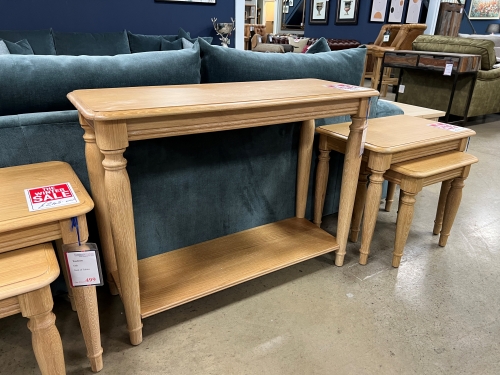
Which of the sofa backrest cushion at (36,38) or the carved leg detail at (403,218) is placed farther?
the sofa backrest cushion at (36,38)

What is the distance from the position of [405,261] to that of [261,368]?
3.14 ft

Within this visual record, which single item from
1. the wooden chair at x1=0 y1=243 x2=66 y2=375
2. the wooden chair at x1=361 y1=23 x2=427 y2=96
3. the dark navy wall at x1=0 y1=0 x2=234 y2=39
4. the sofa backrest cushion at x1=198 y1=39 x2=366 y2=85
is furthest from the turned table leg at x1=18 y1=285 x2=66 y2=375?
the wooden chair at x1=361 y1=23 x2=427 y2=96

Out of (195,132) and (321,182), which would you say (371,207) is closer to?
(321,182)

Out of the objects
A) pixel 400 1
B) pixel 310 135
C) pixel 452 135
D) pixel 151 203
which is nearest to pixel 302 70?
pixel 310 135

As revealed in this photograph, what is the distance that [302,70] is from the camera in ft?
5.62

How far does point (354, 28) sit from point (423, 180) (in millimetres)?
7480

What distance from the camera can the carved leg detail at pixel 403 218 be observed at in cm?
156

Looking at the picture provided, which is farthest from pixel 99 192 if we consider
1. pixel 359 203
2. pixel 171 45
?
pixel 171 45

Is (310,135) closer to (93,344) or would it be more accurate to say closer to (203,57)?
(203,57)

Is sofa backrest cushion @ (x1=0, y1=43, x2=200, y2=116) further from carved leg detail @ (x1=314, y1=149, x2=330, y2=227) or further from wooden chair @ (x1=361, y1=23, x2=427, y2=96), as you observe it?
wooden chair @ (x1=361, y1=23, x2=427, y2=96)

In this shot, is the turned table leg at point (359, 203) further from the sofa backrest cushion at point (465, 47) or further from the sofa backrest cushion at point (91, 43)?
the sofa backrest cushion at point (465, 47)

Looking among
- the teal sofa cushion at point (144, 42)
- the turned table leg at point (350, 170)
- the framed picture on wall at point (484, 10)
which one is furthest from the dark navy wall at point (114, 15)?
the framed picture on wall at point (484, 10)

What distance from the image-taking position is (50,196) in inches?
38.7

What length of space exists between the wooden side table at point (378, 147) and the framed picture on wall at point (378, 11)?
6.58 m
